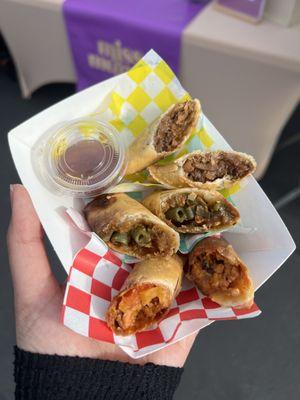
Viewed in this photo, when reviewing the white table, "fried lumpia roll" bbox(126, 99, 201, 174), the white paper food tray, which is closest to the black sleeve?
the white paper food tray

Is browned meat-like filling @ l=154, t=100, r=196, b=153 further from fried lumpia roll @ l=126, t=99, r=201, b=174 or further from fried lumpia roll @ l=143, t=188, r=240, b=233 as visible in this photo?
fried lumpia roll @ l=143, t=188, r=240, b=233

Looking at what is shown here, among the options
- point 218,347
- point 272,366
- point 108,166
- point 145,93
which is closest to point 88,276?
point 108,166

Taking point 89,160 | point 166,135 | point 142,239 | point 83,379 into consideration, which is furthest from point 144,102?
point 83,379

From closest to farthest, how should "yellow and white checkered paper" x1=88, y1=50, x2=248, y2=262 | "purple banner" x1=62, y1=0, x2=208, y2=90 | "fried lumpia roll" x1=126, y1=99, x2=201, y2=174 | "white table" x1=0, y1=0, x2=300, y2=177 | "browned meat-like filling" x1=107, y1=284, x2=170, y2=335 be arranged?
"browned meat-like filling" x1=107, y1=284, x2=170, y2=335
"fried lumpia roll" x1=126, y1=99, x2=201, y2=174
"yellow and white checkered paper" x1=88, y1=50, x2=248, y2=262
"white table" x1=0, y1=0, x2=300, y2=177
"purple banner" x1=62, y1=0, x2=208, y2=90

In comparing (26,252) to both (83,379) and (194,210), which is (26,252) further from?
(194,210)

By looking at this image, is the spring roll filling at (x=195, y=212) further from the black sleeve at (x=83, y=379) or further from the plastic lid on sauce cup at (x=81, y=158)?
the black sleeve at (x=83, y=379)
